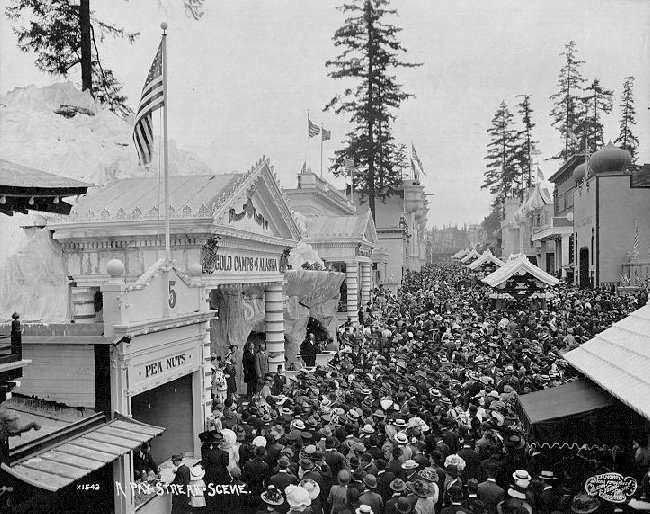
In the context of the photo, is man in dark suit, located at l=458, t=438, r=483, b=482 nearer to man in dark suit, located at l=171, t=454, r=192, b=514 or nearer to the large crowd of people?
A: the large crowd of people

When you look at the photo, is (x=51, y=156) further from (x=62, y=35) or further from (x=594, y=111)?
(x=594, y=111)

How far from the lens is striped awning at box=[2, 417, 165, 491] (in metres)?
6.82

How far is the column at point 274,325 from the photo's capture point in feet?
60.4

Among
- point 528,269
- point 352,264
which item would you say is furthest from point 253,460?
point 352,264

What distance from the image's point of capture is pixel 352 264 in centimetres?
3180

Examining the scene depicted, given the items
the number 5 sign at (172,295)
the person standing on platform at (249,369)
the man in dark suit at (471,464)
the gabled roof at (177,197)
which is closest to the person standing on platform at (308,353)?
the person standing on platform at (249,369)

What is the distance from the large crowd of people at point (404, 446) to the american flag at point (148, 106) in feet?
16.3

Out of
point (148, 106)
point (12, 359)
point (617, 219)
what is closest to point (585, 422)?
point (12, 359)

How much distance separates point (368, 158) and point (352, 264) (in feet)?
46.1

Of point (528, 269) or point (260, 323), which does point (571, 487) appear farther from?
point (528, 269)

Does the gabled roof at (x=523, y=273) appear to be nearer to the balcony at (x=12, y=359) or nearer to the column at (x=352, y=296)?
the column at (x=352, y=296)

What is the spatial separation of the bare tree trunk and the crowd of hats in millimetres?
12359

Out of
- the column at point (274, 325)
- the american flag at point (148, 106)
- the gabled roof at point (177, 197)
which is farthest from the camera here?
the column at point (274, 325)

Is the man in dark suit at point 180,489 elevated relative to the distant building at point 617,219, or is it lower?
lower
